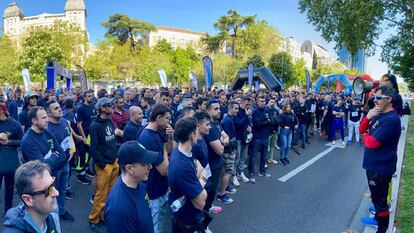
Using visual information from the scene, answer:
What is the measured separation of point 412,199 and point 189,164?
5.13 metres

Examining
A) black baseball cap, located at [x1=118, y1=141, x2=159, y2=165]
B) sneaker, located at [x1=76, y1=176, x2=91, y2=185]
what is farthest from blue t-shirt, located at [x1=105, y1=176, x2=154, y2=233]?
sneaker, located at [x1=76, y1=176, x2=91, y2=185]

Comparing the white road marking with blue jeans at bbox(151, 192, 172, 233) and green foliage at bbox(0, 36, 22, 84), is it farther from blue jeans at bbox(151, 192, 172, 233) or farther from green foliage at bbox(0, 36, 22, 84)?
green foliage at bbox(0, 36, 22, 84)

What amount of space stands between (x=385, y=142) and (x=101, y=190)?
13.9 feet

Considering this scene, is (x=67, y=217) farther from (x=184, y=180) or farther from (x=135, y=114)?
(x=184, y=180)

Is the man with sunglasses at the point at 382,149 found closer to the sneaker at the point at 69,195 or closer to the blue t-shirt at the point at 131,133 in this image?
the blue t-shirt at the point at 131,133

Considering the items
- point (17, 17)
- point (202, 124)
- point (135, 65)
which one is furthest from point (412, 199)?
point (17, 17)

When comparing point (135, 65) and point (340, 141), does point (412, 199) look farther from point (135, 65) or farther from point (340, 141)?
point (135, 65)

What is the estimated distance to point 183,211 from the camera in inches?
134

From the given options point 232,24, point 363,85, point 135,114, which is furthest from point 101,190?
point 232,24

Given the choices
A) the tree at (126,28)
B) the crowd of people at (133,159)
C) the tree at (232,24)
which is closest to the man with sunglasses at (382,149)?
the crowd of people at (133,159)

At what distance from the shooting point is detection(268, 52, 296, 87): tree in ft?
152

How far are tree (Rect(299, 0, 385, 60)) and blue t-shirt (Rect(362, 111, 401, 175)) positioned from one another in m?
15.4

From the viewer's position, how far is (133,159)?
95.3 inches

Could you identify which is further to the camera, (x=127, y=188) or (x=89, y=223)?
(x=89, y=223)
